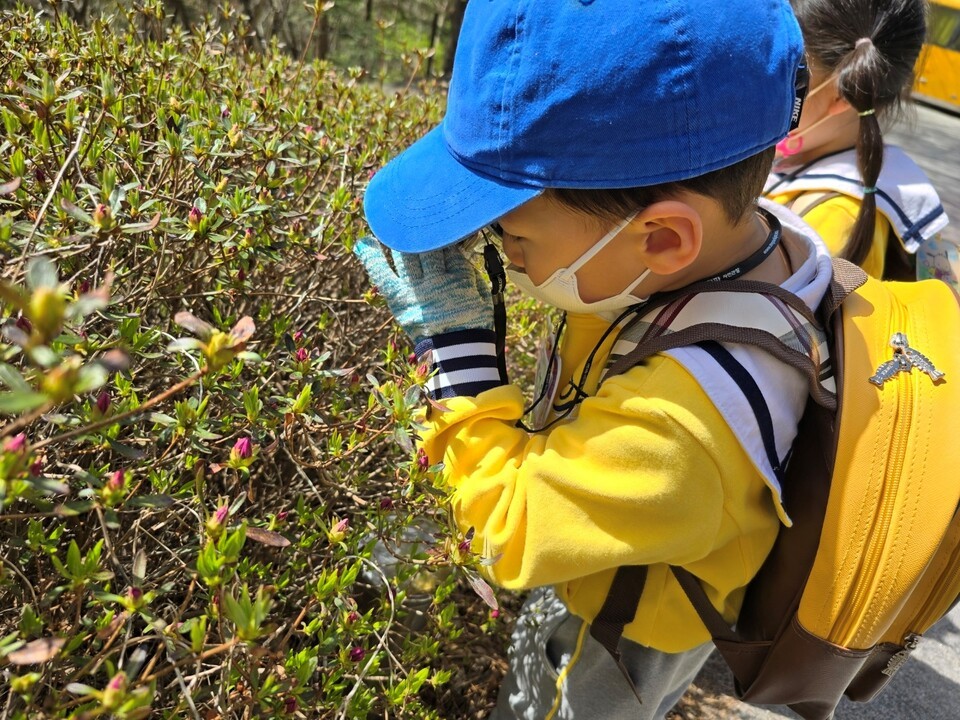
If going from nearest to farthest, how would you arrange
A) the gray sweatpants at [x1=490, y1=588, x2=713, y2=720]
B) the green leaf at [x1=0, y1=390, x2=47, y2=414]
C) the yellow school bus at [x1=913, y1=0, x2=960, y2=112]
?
the green leaf at [x1=0, y1=390, x2=47, y2=414], the gray sweatpants at [x1=490, y1=588, x2=713, y2=720], the yellow school bus at [x1=913, y1=0, x2=960, y2=112]

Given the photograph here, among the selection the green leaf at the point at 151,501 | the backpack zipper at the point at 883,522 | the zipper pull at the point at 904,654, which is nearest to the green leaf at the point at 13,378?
the green leaf at the point at 151,501

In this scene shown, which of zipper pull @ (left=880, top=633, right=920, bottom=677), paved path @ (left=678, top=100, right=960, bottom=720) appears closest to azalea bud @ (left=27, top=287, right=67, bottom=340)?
zipper pull @ (left=880, top=633, right=920, bottom=677)

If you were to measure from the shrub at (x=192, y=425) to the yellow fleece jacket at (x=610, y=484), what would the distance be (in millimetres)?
80

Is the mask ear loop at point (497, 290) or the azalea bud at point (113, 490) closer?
the azalea bud at point (113, 490)

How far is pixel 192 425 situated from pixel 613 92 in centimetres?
75

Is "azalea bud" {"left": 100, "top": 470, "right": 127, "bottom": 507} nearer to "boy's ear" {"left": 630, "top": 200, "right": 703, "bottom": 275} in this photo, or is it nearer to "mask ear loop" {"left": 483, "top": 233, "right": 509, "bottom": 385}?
"mask ear loop" {"left": 483, "top": 233, "right": 509, "bottom": 385}

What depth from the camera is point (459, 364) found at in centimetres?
133

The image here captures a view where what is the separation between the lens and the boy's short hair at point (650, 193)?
1.17 metres

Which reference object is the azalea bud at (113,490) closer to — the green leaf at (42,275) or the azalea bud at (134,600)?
the azalea bud at (134,600)

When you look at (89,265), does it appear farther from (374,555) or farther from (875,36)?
(875,36)

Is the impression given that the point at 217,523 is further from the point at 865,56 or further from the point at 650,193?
the point at 865,56

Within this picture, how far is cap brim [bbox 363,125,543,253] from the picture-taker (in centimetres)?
117

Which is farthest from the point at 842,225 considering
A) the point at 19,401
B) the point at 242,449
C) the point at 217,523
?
the point at 19,401

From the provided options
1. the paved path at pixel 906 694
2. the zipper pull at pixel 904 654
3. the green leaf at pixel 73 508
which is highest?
the green leaf at pixel 73 508
